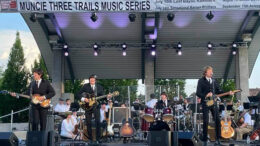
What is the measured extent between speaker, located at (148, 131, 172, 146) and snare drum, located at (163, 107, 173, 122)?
4545 mm

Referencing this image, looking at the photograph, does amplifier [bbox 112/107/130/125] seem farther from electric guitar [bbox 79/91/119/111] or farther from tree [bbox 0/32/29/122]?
tree [bbox 0/32/29/122]

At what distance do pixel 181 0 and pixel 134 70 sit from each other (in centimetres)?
1090

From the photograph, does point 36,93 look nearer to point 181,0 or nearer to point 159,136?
point 159,136

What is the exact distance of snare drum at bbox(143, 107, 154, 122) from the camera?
11602 mm

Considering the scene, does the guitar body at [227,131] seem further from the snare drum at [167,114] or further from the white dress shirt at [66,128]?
the white dress shirt at [66,128]

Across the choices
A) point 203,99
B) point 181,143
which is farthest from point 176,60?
point 181,143

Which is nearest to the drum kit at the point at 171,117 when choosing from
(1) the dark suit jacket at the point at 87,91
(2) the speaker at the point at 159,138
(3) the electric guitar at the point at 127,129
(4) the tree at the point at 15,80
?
(3) the electric guitar at the point at 127,129

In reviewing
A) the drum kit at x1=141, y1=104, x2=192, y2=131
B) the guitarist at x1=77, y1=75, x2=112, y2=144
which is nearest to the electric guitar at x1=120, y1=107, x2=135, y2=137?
the drum kit at x1=141, y1=104, x2=192, y2=131

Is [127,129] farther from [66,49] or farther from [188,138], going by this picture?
[66,49]

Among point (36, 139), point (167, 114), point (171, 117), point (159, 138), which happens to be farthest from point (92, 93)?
point (159, 138)

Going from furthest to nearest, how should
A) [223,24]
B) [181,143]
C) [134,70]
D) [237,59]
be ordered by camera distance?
[134,70]
[237,59]
[223,24]
[181,143]

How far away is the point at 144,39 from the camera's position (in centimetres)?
2100

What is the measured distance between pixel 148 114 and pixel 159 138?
5198 millimetres

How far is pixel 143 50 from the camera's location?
2194cm
